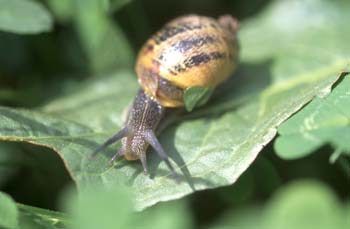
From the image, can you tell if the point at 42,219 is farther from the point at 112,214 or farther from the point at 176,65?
the point at 176,65

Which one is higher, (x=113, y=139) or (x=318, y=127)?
(x=318, y=127)

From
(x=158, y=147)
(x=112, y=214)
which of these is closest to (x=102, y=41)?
(x=158, y=147)

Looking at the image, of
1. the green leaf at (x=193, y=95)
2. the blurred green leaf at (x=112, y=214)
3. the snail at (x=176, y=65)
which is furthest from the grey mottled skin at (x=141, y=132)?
the blurred green leaf at (x=112, y=214)

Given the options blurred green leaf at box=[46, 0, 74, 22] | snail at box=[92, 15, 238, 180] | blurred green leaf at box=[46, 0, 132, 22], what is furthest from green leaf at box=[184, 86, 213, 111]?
blurred green leaf at box=[46, 0, 74, 22]

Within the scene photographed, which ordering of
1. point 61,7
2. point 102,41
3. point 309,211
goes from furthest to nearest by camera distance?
point 102,41, point 61,7, point 309,211

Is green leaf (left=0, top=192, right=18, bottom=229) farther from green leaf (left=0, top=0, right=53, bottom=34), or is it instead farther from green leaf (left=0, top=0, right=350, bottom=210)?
green leaf (left=0, top=0, right=53, bottom=34)

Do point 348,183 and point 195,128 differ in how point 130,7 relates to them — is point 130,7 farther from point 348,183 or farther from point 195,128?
point 348,183

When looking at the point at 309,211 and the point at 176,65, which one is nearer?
the point at 309,211

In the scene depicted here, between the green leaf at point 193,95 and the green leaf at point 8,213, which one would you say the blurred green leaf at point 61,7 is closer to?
the green leaf at point 193,95
